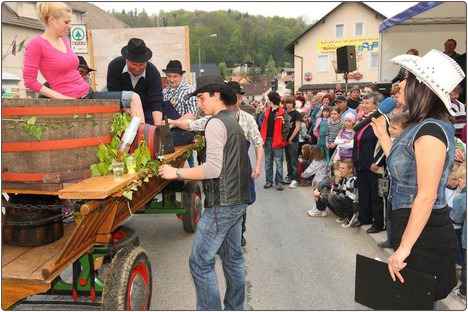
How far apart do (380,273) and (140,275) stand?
6.32ft

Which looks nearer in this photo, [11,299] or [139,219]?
[11,299]

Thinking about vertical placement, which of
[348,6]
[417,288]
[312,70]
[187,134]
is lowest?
[417,288]

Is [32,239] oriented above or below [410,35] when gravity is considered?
below

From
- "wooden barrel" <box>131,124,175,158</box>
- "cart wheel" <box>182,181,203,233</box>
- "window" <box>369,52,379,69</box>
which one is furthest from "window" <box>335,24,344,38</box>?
"wooden barrel" <box>131,124,175,158</box>

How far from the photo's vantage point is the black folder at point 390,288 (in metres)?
2.35

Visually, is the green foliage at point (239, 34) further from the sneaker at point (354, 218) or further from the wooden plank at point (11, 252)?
the wooden plank at point (11, 252)

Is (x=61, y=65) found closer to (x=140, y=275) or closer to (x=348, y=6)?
(x=140, y=275)

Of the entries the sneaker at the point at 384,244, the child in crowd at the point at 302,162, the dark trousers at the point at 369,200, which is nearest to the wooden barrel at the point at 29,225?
the sneaker at the point at 384,244

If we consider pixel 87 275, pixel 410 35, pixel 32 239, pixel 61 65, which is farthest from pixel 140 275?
pixel 410 35

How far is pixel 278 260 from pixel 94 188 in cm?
323

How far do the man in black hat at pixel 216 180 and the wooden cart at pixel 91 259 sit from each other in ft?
1.57

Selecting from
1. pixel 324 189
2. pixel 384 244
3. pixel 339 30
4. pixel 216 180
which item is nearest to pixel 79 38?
pixel 324 189

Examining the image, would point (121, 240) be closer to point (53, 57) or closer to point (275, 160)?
point (53, 57)

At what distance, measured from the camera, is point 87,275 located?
343 centimetres
